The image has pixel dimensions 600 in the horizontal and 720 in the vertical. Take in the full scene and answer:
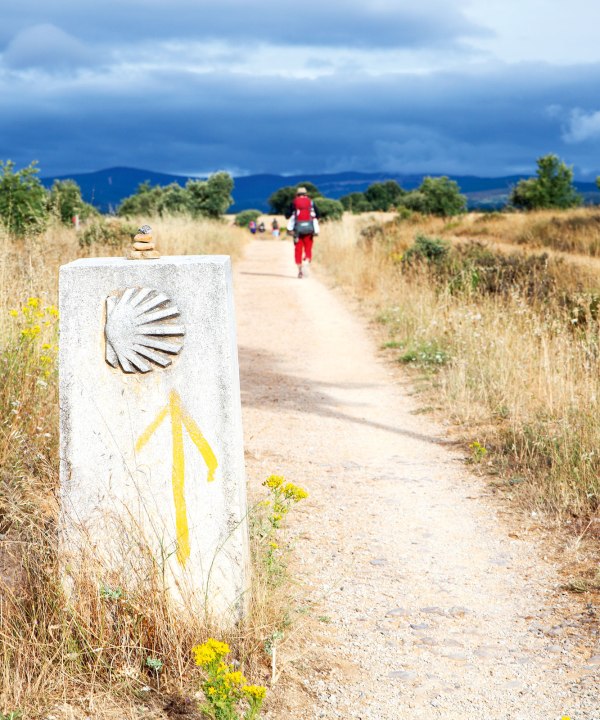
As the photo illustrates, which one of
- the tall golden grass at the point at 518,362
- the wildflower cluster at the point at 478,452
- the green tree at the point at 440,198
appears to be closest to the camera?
the tall golden grass at the point at 518,362

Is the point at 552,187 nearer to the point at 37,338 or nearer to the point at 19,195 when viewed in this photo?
the point at 19,195

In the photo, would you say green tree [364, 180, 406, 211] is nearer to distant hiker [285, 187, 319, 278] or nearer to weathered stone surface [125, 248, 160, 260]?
distant hiker [285, 187, 319, 278]

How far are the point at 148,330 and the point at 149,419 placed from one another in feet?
1.10

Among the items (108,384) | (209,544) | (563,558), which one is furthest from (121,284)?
(563,558)

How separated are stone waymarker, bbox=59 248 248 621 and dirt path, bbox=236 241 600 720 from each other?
30.1 inches

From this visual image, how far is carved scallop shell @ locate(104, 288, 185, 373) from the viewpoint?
293 cm

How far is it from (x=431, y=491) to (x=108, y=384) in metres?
3.06

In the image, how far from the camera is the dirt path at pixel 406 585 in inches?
125

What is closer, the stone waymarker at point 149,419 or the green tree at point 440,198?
the stone waymarker at point 149,419

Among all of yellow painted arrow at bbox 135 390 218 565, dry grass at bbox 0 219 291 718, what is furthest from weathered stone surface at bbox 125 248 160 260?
dry grass at bbox 0 219 291 718

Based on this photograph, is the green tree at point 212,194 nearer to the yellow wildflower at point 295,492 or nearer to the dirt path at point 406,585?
the dirt path at point 406,585

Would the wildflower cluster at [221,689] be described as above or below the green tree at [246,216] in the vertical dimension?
below

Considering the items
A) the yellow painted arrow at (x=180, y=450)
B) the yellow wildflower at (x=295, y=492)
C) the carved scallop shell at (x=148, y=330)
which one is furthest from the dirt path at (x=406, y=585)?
the carved scallop shell at (x=148, y=330)

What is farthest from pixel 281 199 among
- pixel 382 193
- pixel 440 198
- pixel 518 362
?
pixel 518 362
